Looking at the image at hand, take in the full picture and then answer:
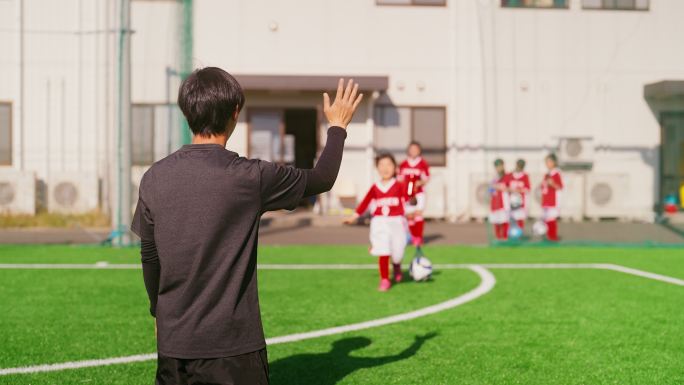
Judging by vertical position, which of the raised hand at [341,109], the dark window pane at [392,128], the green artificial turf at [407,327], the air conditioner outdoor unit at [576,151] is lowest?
the green artificial turf at [407,327]

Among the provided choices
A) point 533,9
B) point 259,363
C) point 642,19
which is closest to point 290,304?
point 259,363

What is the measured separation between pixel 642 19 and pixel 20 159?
1667cm

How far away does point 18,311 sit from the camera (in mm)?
6926

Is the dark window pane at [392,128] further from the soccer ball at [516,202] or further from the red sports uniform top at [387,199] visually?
the red sports uniform top at [387,199]

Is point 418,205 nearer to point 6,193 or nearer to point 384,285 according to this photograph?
point 384,285

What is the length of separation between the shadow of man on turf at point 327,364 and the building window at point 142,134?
9591mm

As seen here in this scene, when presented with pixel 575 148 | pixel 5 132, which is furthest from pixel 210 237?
pixel 5 132

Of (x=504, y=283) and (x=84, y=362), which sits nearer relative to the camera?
(x=84, y=362)

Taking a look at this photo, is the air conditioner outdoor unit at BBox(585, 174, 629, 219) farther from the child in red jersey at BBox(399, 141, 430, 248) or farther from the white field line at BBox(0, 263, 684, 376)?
the white field line at BBox(0, 263, 684, 376)

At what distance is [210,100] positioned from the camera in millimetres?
2695

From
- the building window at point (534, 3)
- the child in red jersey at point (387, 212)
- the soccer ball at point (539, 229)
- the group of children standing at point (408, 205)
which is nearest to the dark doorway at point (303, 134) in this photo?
the building window at point (534, 3)

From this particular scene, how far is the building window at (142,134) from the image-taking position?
14.1m

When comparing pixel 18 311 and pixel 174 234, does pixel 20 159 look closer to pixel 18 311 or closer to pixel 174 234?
pixel 18 311

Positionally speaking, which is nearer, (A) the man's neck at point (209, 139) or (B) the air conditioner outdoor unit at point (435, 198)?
(A) the man's neck at point (209, 139)
